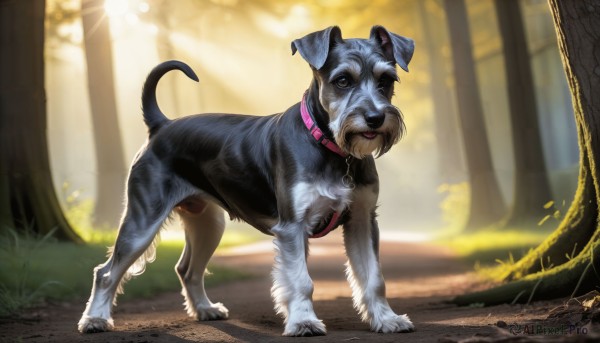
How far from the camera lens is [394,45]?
5473 millimetres

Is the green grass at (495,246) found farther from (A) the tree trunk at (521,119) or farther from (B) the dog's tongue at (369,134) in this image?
(B) the dog's tongue at (369,134)

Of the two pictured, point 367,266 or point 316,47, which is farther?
point 367,266

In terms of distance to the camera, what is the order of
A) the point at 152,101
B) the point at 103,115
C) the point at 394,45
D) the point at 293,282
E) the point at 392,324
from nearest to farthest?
the point at 293,282 → the point at 392,324 → the point at 394,45 → the point at 152,101 → the point at 103,115

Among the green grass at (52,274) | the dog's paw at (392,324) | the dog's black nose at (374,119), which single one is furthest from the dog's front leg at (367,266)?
the green grass at (52,274)

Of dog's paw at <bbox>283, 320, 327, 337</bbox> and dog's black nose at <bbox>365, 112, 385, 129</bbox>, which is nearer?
dog's black nose at <bbox>365, 112, 385, 129</bbox>

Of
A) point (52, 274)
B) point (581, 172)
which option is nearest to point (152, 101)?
point (52, 274)

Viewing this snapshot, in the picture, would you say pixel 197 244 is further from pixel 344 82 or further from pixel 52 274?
pixel 52 274

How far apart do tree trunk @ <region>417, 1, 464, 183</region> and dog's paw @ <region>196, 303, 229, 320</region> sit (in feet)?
65.8

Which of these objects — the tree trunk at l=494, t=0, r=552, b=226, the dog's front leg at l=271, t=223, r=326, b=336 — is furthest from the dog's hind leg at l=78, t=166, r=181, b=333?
the tree trunk at l=494, t=0, r=552, b=226

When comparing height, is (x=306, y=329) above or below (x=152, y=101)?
below

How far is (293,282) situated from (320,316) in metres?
1.56

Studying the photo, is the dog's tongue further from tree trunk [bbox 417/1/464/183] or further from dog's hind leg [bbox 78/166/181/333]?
tree trunk [bbox 417/1/464/183]

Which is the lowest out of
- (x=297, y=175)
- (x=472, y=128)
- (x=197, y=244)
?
(x=197, y=244)

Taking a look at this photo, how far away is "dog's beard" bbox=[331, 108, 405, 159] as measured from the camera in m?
4.90
